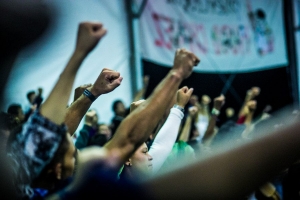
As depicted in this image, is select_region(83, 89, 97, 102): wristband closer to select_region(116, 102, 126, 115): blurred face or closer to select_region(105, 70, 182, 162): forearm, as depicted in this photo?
select_region(105, 70, 182, 162): forearm

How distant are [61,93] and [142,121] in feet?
0.72

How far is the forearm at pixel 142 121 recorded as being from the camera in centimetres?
114

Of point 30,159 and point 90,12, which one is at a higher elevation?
point 90,12

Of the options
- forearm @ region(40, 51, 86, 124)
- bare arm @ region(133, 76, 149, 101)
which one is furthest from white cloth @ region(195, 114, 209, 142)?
forearm @ region(40, 51, 86, 124)

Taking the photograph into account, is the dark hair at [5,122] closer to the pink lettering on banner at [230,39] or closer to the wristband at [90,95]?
the wristband at [90,95]

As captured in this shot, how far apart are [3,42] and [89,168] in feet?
0.98

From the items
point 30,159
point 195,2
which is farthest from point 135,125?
point 195,2

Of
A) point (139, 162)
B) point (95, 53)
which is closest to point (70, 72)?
point (139, 162)

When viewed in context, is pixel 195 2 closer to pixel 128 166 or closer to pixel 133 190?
pixel 128 166

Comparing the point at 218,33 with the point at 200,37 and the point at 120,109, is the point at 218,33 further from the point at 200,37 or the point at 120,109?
the point at 120,109

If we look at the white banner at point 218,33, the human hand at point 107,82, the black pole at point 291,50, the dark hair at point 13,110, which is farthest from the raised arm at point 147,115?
the black pole at point 291,50

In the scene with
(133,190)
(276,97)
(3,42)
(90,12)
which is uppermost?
(90,12)

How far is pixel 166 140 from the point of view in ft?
6.65

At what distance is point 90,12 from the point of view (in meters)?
5.55
